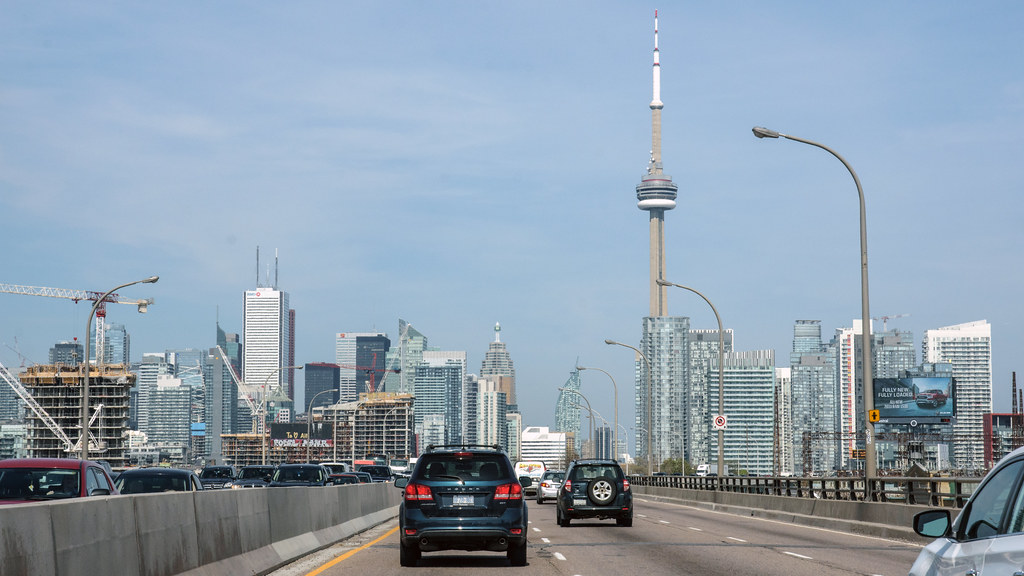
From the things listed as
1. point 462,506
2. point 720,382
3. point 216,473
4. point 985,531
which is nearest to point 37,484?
point 462,506

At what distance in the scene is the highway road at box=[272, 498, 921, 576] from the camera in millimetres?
16359

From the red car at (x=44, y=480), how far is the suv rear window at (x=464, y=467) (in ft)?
13.7

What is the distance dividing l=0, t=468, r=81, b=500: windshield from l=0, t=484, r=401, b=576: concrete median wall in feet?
7.18

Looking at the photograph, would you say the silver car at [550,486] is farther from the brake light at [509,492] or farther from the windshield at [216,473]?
the brake light at [509,492]

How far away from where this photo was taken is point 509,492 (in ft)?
54.2

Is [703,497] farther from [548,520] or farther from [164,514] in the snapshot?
[164,514]

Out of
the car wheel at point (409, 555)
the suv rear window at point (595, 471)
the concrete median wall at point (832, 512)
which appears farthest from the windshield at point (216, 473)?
the car wheel at point (409, 555)

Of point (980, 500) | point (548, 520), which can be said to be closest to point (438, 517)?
point (980, 500)

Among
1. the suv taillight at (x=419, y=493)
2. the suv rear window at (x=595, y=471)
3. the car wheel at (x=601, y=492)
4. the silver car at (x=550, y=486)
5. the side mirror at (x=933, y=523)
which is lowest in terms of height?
the silver car at (x=550, y=486)

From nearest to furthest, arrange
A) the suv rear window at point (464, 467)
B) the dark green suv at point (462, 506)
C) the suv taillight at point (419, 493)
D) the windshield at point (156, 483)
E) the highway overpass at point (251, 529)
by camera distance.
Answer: the highway overpass at point (251, 529), the dark green suv at point (462, 506), the suv taillight at point (419, 493), the suv rear window at point (464, 467), the windshield at point (156, 483)

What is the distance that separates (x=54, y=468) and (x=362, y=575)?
13.3 feet

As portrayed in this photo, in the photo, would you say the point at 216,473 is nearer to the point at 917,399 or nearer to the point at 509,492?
the point at 509,492

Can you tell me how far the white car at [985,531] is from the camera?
561 centimetres

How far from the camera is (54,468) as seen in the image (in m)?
15.2
